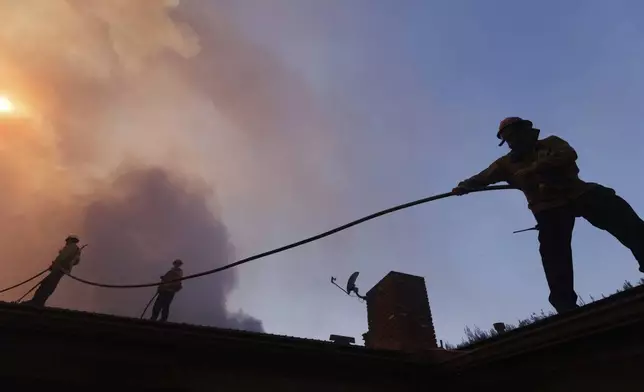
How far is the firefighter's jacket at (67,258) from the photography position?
37.8 feet

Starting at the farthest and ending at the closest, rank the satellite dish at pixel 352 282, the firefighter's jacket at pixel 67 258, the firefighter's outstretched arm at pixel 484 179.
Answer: the firefighter's jacket at pixel 67 258 → the satellite dish at pixel 352 282 → the firefighter's outstretched arm at pixel 484 179

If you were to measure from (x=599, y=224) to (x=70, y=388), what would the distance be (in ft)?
16.4

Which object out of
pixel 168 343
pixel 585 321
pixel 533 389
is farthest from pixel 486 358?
pixel 168 343

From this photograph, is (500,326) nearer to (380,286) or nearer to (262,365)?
(380,286)

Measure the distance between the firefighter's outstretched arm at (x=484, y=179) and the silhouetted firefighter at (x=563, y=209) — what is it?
37 cm

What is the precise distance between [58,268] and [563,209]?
11.5m

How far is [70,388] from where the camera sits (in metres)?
3.27

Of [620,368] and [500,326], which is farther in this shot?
[500,326]

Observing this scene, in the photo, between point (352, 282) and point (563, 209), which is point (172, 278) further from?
point (563, 209)

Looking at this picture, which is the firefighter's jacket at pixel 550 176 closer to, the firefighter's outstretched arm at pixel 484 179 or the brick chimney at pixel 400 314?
the firefighter's outstretched arm at pixel 484 179

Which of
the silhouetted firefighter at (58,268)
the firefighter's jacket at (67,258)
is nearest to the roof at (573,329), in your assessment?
Result: the silhouetted firefighter at (58,268)

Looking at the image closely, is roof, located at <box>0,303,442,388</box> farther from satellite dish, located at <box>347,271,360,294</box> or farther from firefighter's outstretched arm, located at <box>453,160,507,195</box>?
satellite dish, located at <box>347,271,360,294</box>

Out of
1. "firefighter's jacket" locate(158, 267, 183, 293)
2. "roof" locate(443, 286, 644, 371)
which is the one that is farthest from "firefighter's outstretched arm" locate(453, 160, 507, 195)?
"firefighter's jacket" locate(158, 267, 183, 293)

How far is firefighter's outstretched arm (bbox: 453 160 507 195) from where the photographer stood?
554cm
